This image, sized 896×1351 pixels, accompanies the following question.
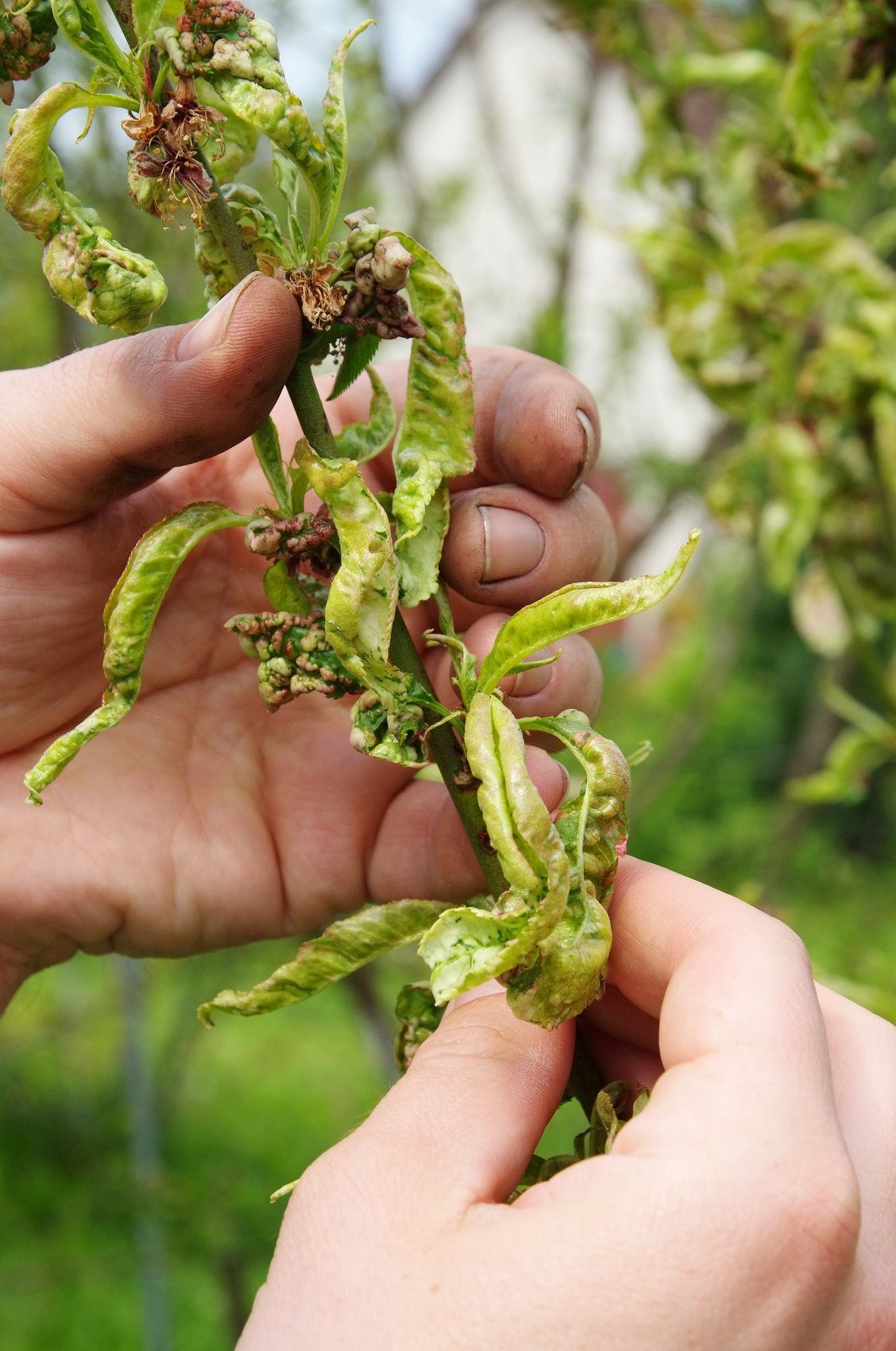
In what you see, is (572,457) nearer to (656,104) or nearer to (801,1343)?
(801,1343)

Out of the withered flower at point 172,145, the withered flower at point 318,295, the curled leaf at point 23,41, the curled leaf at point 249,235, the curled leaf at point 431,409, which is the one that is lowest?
the curled leaf at point 431,409

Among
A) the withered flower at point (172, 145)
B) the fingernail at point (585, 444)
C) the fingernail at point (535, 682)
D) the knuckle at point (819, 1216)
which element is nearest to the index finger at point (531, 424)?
the fingernail at point (585, 444)

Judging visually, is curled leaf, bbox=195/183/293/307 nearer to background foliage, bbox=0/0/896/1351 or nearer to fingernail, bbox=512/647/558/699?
fingernail, bbox=512/647/558/699

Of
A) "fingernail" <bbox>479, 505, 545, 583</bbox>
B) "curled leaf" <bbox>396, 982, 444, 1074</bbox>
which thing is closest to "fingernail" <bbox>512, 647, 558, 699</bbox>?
"fingernail" <bbox>479, 505, 545, 583</bbox>

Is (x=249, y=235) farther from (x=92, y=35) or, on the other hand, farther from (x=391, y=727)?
(x=391, y=727)

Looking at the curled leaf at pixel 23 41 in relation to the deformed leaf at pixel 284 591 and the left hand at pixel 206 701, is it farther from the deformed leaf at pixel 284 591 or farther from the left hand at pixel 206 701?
the deformed leaf at pixel 284 591

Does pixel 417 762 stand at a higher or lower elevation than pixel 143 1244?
higher

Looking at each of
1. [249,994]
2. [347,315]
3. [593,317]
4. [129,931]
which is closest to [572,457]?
[347,315]
